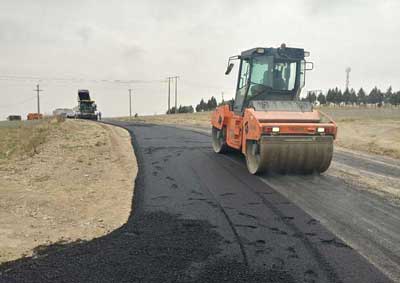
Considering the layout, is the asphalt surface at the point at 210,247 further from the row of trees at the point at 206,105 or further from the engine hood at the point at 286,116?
the row of trees at the point at 206,105

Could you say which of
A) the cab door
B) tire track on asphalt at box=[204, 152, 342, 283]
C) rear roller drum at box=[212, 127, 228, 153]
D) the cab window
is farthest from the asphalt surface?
rear roller drum at box=[212, 127, 228, 153]

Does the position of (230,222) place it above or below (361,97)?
below

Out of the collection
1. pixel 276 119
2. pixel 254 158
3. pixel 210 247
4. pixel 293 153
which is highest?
pixel 276 119

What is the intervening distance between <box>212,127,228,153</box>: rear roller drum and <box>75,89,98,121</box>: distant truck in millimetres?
36960

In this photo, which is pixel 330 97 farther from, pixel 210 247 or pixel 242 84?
pixel 210 247

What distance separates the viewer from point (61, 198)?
747 cm

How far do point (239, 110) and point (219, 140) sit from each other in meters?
2.04

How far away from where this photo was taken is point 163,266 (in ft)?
14.9

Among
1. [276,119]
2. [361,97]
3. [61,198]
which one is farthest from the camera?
[361,97]

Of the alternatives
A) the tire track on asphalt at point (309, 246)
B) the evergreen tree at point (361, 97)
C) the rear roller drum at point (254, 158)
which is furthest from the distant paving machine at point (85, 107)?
the evergreen tree at point (361, 97)

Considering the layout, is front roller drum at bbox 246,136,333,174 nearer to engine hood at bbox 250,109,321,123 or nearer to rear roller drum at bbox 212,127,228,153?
engine hood at bbox 250,109,321,123

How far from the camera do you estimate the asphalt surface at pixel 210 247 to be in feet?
14.2

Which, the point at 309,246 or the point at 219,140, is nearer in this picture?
the point at 309,246

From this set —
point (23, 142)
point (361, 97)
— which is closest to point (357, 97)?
point (361, 97)
